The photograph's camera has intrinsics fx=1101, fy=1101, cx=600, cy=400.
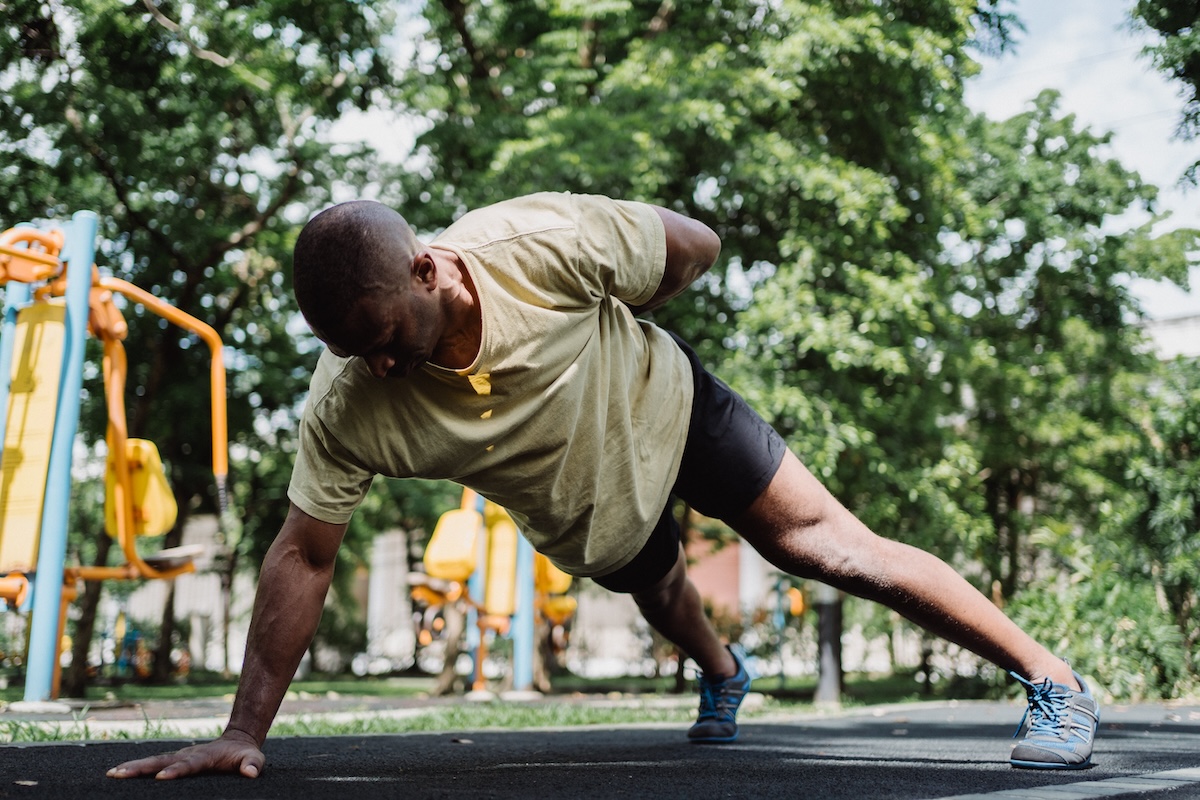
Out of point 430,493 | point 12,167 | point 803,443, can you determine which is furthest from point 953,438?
point 12,167

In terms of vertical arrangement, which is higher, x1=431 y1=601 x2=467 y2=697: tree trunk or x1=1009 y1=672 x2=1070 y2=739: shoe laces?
x1=1009 y1=672 x2=1070 y2=739: shoe laces

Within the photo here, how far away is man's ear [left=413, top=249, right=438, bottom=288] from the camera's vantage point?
2.01 metres

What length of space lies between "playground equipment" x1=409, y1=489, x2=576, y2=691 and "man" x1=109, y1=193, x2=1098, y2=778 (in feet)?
16.4

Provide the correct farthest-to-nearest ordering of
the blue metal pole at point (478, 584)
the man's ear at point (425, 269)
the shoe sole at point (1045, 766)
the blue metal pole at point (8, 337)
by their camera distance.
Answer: the blue metal pole at point (478, 584), the blue metal pole at point (8, 337), the shoe sole at point (1045, 766), the man's ear at point (425, 269)

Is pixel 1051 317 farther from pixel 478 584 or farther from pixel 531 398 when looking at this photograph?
pixel 531 398

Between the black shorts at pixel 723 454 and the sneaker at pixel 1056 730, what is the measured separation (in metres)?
0.79

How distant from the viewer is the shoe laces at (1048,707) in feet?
8.33

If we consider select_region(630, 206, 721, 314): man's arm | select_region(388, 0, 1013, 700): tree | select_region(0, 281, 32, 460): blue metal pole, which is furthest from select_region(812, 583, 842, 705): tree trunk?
select_region(630, 206, 721, 314): man's arm

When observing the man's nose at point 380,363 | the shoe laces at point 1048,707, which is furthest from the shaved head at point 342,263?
the shoe laces at point 1048,707

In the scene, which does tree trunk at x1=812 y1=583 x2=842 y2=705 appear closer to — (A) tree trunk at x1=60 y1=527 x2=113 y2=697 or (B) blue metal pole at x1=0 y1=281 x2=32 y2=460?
(A) tree trunk at x1=60 y1=527 x2=113 y2=697

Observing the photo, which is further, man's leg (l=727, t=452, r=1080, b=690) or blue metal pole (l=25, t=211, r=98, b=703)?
blue metal pole (l=25, t=211, r=98, b=703)

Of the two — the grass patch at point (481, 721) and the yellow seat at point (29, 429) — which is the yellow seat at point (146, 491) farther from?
the grass patch at point (481, 721)

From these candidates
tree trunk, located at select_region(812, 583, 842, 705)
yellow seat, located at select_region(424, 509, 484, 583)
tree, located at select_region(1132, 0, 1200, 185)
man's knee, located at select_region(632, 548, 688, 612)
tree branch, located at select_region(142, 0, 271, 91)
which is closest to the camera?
man's knee, located at select_region(632, 548, 688, 612)

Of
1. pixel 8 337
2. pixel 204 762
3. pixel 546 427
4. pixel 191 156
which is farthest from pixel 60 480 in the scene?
pixel 191 156
